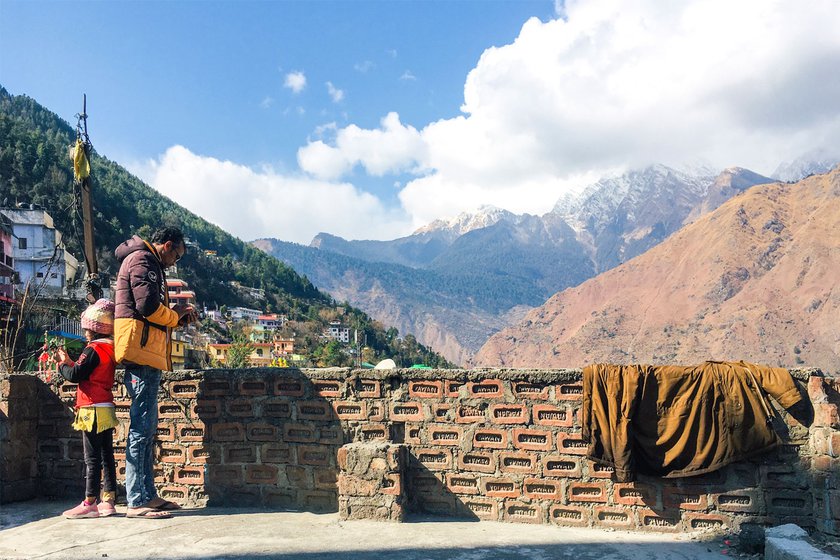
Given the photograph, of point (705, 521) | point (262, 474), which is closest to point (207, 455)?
point (262, 474)

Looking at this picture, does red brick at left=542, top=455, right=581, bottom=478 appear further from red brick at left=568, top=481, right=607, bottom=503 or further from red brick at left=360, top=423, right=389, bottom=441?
red brick at left=360, top=423, right=389, bottom=441

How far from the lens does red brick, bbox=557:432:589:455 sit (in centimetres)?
456

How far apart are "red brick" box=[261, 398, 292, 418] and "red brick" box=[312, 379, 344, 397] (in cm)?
26

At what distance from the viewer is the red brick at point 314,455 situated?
4.95m

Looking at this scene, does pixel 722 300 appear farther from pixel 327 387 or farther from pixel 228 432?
pixel 228 432

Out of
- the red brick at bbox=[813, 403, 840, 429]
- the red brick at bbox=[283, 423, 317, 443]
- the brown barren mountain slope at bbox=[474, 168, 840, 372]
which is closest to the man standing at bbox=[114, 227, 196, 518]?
the red brick at bbox=[283, 423, 317, 443]

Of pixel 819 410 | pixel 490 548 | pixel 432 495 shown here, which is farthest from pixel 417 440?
pixel 819 410

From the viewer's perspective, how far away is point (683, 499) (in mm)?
4391

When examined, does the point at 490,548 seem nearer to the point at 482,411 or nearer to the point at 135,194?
the point at 482,411

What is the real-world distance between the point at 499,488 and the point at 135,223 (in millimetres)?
67505

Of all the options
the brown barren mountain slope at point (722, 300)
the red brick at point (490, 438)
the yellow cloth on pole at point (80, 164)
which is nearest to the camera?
the red brick at point (490, 438)

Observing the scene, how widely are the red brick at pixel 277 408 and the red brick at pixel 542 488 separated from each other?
74.7 inches

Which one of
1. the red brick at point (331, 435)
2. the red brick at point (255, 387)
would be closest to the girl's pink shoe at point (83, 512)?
the red brick at point (255, 387)

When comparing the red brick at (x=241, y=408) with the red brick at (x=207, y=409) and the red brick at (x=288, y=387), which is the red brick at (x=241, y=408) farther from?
the red brick at (x=288, y=387)
